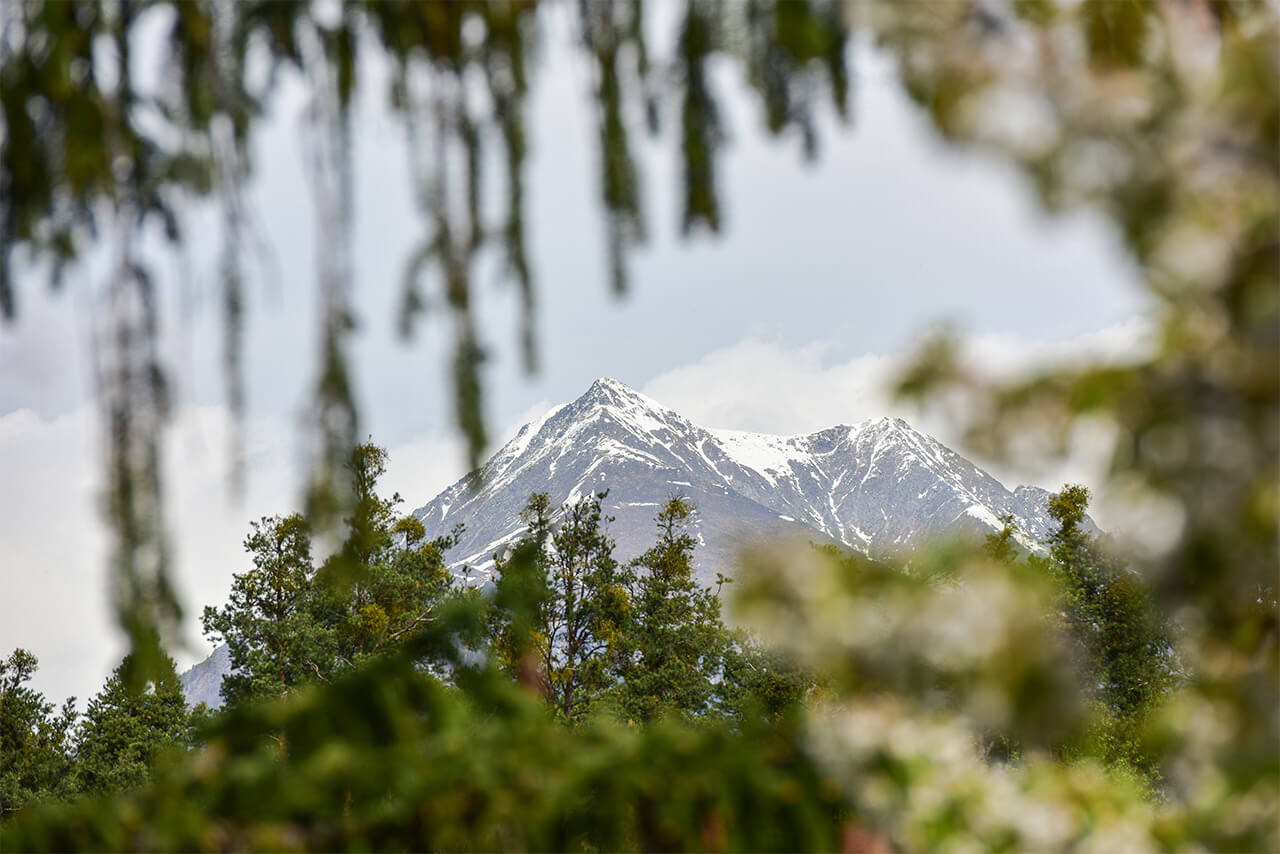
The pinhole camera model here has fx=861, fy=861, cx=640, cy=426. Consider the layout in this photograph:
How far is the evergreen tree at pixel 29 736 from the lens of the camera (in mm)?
25906

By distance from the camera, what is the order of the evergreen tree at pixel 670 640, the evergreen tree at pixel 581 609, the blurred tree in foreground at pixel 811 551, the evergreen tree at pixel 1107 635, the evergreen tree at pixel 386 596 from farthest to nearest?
the evergreen tree at pixel 581 609 < the evergreen tree at pixel 670 640 < the evergreen tree at pixel 1107 635 < the evergreen tree at pixel 386 596 < the blurred tree in foreground at pixel 811 551

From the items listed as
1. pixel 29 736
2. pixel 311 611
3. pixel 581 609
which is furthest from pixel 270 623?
pixel 29 736

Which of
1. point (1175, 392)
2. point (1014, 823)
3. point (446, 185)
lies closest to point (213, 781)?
point (446, 185)

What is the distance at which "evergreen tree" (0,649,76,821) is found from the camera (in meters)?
25.9

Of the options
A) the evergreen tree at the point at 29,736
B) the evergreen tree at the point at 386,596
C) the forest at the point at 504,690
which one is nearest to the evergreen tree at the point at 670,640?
the forest at the point at 504,690

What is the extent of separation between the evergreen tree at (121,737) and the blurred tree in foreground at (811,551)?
2289 centimetres

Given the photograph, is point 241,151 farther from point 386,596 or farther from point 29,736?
point 29,736

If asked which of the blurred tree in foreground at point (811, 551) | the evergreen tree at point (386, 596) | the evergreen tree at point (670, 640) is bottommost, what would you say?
the evergreen tree at point (670, 640)

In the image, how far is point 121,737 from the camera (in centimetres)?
2355

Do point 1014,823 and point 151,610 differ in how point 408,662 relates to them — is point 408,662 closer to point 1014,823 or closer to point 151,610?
point 151,610

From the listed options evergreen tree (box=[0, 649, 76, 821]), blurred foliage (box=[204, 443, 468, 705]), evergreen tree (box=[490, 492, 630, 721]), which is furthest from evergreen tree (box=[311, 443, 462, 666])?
evergreen tree (box=[0, 649, 76, 821])

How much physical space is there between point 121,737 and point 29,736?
9.88m

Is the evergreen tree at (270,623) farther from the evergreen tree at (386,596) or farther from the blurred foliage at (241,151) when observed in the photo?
the blurred foliage at (241,151)

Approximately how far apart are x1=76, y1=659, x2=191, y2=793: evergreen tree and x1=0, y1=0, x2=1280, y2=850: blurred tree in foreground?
22894 mm
